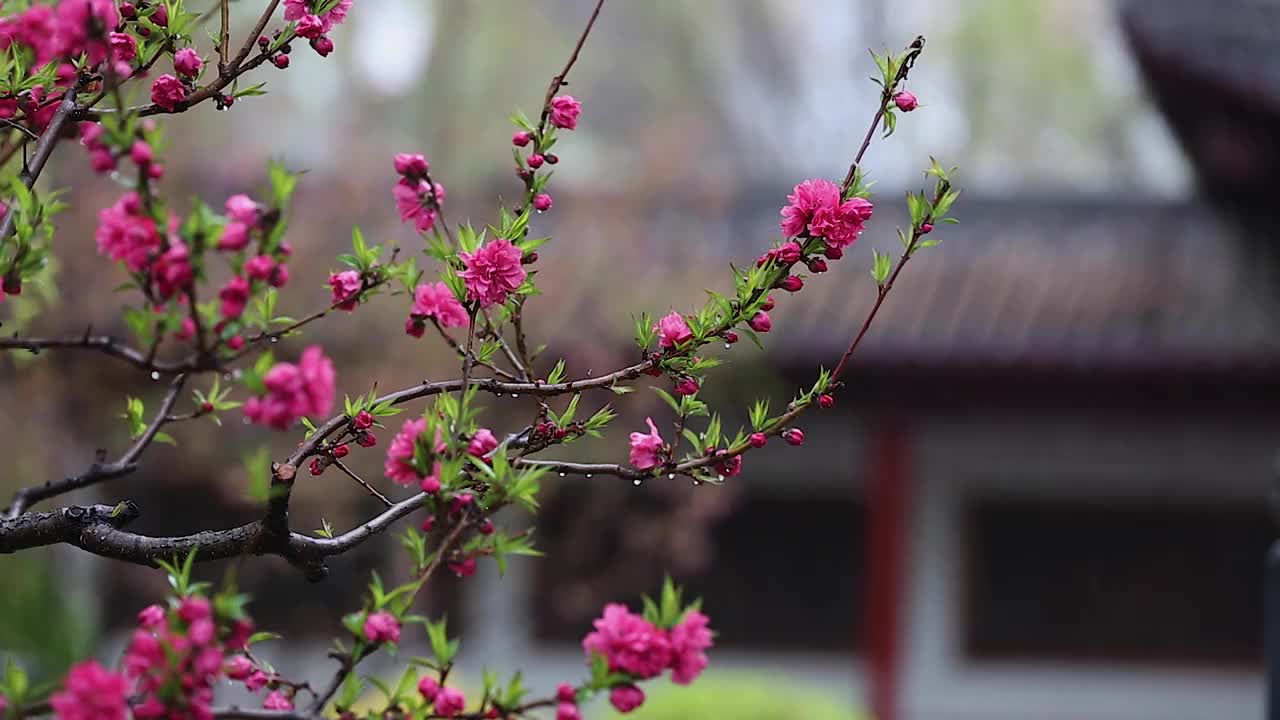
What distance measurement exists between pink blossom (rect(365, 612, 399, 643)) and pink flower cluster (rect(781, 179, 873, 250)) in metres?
0.53

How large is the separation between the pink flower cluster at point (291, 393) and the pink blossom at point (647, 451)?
401 millimetres

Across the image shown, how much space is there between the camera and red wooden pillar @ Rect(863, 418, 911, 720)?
23.2ft

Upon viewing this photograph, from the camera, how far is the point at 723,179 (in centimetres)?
630

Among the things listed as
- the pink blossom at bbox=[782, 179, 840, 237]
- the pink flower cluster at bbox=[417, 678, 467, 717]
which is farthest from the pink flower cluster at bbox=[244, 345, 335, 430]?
the pink blossom at bbox=[782, 179, 840, 237]

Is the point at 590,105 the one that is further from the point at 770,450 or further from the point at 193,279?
the point at 193,279

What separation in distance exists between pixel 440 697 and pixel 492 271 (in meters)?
0.41

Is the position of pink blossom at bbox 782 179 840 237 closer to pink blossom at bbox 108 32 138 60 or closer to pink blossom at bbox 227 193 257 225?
pink blossom at bbox 227 193 257 225

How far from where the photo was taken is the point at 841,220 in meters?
1.33

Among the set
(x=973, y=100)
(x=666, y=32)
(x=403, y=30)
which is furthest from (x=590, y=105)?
(x=403, y=30)

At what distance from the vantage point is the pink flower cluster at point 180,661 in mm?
1005

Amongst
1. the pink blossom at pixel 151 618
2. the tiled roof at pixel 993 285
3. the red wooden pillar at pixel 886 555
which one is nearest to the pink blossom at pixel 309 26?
the pink blossom at pixel 151 618

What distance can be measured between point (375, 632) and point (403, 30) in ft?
28.1

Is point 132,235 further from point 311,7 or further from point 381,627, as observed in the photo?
point 311,7

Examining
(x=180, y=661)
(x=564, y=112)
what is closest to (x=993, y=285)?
(x=564, y=112)
